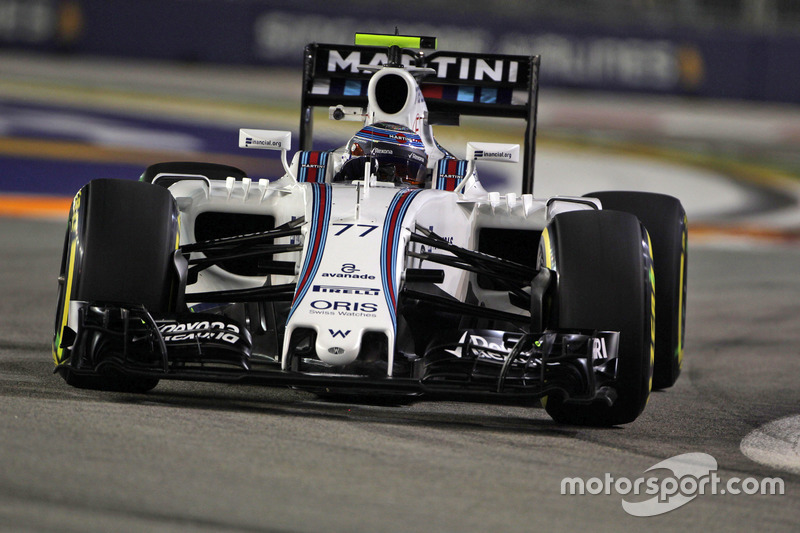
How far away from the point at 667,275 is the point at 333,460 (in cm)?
307

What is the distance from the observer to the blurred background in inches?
842

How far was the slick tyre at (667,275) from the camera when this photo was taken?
6883mm

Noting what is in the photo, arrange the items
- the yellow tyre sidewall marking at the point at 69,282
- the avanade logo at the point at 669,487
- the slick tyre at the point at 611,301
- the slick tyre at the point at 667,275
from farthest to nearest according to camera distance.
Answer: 1. the slick tyre at the point at 667,275
2. the yellow tyre sidewall marking at the point at 69,282
3. the slick tyre at the point at 611,301
4. the avanade logo at the point at 669,487

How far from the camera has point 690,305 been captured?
10.8m

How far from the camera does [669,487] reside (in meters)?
4.47

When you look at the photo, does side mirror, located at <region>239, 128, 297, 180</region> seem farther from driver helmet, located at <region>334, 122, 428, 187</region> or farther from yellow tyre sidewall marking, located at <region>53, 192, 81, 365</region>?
yellow tyre sidewall marking, located at <region>53, 192, 81, 365</region>

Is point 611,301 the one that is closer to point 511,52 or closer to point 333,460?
point 333,460

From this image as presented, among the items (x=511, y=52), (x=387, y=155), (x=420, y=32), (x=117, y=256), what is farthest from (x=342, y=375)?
(x=511, y=52)

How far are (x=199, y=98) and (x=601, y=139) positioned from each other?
711 cm

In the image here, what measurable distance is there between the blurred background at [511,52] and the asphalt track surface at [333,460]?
577 inches

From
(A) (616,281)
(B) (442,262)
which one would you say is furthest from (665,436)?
(B) (442,262)

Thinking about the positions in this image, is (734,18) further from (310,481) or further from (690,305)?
(310,481)

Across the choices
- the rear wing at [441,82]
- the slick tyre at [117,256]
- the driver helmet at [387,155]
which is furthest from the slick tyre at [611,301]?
the rear wing at [441,82]

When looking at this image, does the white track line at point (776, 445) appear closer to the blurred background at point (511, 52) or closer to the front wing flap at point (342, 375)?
the front wing flap at point (342, 375)
